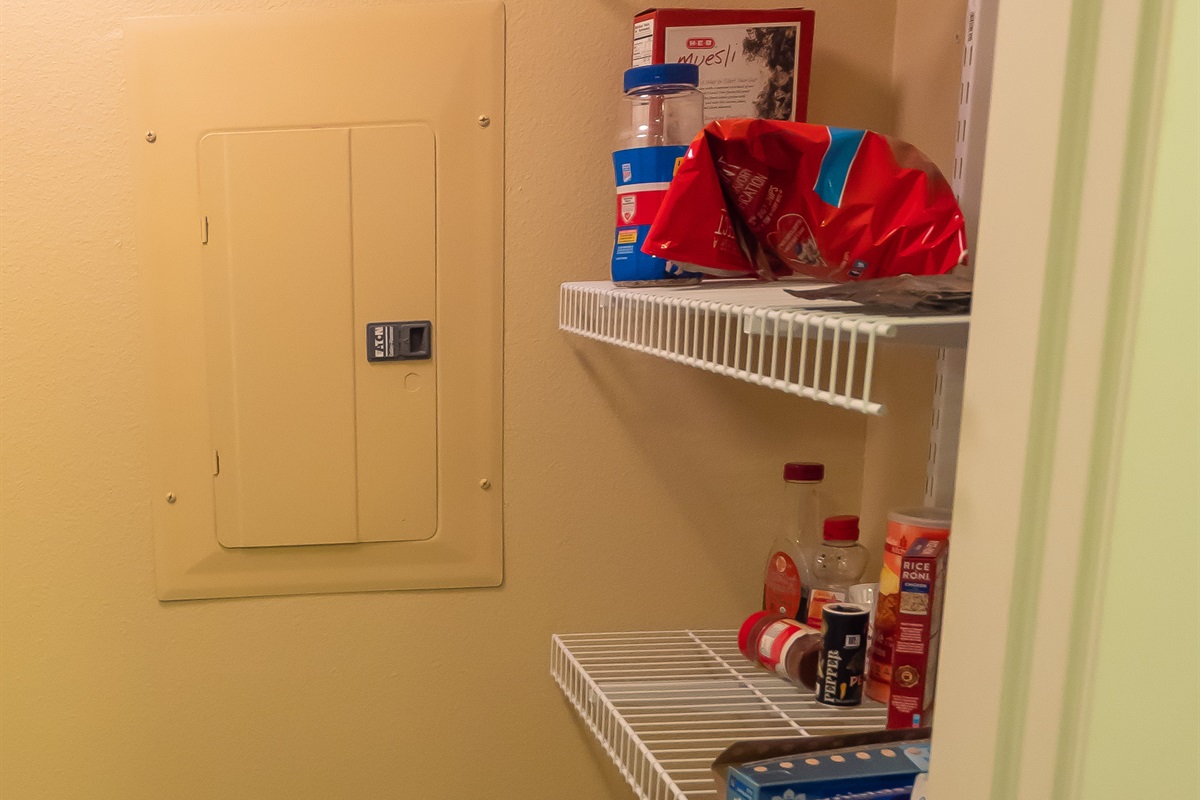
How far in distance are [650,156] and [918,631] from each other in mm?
494

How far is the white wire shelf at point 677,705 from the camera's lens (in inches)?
32.7

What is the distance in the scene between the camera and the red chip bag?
0.74 m

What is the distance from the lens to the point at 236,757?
1197mm

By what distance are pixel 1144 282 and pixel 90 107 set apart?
1.13m

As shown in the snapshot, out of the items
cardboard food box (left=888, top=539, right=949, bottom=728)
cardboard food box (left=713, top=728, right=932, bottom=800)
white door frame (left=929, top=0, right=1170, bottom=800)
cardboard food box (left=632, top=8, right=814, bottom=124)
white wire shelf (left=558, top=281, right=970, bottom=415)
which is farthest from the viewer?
cardboard food box (left=632, top=8, right=814, bottom=124)

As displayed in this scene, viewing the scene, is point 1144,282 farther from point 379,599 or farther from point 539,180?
point 379,599

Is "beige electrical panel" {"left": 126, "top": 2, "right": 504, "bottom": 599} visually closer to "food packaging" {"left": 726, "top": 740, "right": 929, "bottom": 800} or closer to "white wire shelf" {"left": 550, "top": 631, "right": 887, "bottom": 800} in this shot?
"white wire shelf" {"left": 550, "top": 631, "right": 887, "bottom": 800}

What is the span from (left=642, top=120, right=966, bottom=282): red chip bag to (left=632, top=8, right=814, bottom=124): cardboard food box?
278mm

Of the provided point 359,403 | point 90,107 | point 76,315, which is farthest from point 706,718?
point 90,107

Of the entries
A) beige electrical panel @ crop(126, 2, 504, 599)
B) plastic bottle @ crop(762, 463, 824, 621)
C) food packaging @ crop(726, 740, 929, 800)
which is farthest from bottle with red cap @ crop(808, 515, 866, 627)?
beige electrical panel @ crop(126, 2, 504, 599)

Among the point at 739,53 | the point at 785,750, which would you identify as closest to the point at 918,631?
the point at 785,750

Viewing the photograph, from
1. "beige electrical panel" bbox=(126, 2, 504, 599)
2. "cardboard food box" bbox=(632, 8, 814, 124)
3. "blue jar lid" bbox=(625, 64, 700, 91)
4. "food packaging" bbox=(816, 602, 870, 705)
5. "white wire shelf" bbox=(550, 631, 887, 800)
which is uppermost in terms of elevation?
"cardboard food box" bbox=(632, 8, 814, 124)

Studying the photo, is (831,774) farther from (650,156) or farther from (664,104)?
(664,104)

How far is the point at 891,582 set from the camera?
826 mm
